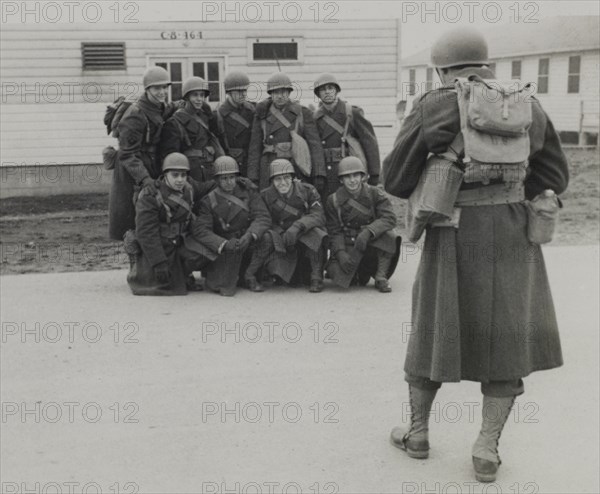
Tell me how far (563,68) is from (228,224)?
26.0 m

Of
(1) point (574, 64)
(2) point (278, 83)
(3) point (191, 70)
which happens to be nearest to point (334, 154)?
(2) point (278, 83)

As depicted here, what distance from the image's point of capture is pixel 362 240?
26.4ft

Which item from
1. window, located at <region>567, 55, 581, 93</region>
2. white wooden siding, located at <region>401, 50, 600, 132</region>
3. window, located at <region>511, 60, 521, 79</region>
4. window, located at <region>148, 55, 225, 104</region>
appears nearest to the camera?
window, located at <region>148, 55, 225, 104</region>

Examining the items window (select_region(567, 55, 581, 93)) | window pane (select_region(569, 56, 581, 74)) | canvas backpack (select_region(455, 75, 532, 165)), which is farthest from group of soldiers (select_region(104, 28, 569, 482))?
window pane (select_region(569, 56, 581, 74))

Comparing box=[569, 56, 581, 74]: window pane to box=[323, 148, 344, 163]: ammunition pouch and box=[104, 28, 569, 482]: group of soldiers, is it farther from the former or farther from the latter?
box=[323, 148, 344, 163]: ammunition pouch

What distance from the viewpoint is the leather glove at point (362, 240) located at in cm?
803

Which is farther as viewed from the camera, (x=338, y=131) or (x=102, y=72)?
(x=102, y=72)

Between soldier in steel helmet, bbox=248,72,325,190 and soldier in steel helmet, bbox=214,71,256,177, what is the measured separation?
0.46 ft

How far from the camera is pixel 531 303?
403 centimetres

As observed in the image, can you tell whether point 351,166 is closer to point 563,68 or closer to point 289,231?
point 289,231

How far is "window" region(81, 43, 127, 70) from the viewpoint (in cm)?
1511

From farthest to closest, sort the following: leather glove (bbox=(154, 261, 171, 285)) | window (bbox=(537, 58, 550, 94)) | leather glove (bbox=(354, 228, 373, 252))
Result: window (bbox=(537, 58, 550, 94)) < leather glove (bbox=(354, 228, 373, 252)) < leather glove (bbox=(154, 261, 171, 285))

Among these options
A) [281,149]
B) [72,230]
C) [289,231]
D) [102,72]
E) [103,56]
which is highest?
[103,56]

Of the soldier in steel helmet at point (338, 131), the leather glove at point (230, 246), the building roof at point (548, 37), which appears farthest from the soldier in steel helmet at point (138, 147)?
the building roof at point (548, 37)
